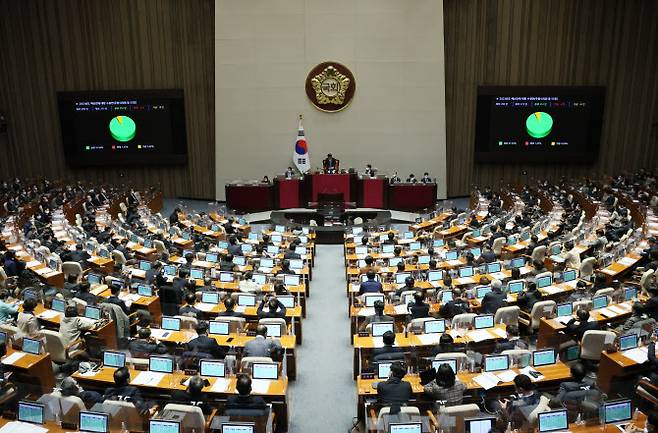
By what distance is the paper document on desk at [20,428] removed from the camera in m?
6.33

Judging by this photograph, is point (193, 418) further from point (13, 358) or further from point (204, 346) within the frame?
point (13, 358)

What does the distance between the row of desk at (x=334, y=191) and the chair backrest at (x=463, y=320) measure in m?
13.8

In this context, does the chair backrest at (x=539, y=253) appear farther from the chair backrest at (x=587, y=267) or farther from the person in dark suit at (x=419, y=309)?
the person in dark suit at (x=419, y=309)

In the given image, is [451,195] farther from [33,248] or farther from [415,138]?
[33,248]

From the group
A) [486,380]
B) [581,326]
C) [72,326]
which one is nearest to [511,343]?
[486,380]

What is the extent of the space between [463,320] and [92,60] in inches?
878

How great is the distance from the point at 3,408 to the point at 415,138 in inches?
809

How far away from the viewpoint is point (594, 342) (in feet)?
27.7

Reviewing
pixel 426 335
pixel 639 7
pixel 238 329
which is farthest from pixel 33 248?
pixel 639 7

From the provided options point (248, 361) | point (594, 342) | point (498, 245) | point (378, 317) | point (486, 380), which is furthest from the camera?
point (498, 245)

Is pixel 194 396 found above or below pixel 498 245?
below

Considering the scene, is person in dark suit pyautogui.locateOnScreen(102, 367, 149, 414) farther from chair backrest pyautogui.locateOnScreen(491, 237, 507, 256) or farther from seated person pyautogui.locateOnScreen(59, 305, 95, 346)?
chair backrest pyautogui.locateOnScreen(491, 237, 507, 256)

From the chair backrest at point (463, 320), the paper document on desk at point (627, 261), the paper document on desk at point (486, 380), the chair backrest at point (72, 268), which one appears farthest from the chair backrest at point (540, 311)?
the chair backrest at point (72, 268)

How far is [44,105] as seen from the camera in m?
25.4
